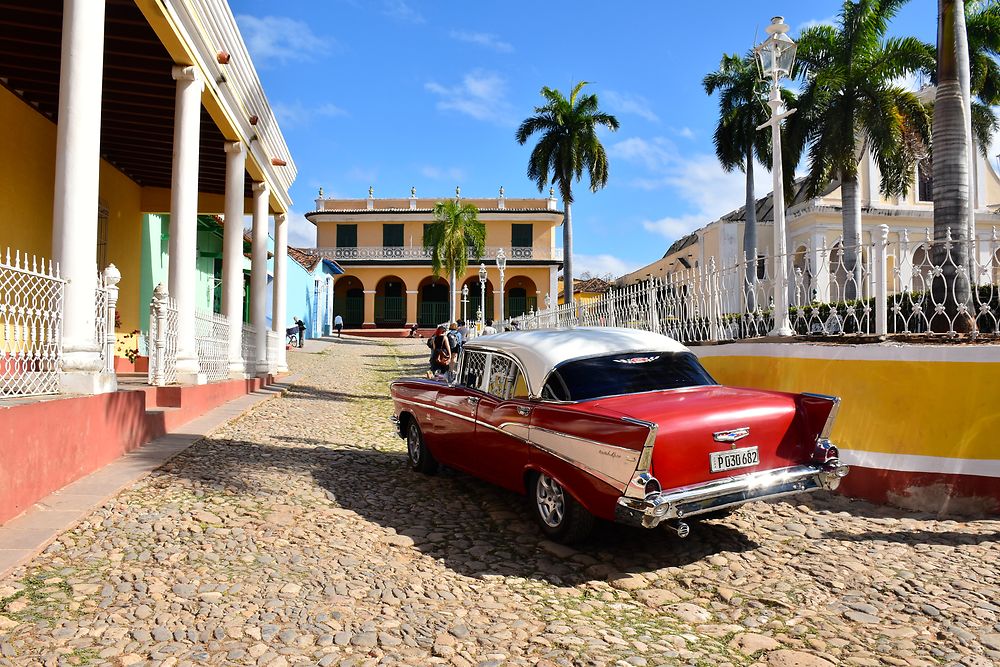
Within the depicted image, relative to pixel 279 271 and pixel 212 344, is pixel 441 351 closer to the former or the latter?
pixel 212 344

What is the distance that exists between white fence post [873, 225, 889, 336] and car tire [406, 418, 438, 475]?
4237 mm

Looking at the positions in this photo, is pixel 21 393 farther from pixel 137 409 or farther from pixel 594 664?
pixel 594 664

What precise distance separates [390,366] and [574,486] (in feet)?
58.4

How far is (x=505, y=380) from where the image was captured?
17.7 ft

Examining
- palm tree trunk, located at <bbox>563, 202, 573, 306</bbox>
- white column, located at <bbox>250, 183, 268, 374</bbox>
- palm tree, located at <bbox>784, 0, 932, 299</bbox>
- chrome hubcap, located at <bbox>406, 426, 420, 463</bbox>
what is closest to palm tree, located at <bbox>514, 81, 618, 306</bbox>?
palm tree trunk, located at <bbox>563, 202, 573, 306</bbox>

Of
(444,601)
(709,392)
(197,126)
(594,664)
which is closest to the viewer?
(594,664)

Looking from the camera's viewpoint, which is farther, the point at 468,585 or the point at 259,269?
the point at 259,269

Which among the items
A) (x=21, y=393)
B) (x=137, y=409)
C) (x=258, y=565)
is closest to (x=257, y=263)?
(x=137, y=409)

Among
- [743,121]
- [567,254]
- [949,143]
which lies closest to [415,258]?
[567,254]

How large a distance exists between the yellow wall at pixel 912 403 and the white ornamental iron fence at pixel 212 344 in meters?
7.92

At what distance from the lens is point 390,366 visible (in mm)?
21734

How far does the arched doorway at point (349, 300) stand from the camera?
45406mm

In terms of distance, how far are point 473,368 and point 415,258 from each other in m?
38.2

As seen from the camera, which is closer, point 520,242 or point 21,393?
point 21,393
